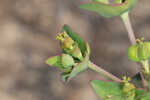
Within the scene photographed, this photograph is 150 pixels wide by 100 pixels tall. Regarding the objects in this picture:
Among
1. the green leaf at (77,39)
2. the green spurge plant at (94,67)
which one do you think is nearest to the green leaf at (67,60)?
the green spurge plant at (94,67)

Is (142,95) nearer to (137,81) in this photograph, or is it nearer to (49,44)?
(137,81)

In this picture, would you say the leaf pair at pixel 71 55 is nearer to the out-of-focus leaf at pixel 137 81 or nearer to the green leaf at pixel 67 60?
the green leaf at pixel 67 60

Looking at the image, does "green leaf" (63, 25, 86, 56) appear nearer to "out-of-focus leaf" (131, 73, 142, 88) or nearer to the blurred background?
"out-of-focus leaf" (131, 73, 142, 88)

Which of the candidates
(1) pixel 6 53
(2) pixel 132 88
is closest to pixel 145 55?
(2) pixel 132 88

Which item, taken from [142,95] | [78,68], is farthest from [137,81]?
[78,68]

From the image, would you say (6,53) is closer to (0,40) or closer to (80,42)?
(0,40)

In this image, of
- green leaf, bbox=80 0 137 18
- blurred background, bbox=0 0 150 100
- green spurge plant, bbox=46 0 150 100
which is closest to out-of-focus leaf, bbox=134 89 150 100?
green spurge plant, bbox=46 0 150 100
